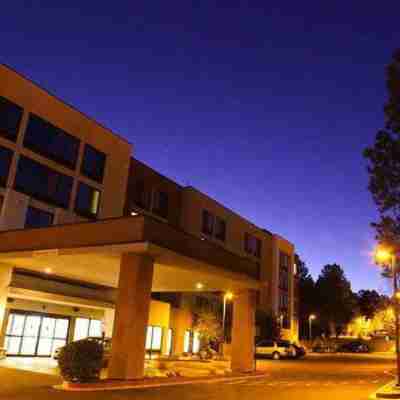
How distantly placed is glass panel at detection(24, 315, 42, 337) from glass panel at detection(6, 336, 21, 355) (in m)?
0.70

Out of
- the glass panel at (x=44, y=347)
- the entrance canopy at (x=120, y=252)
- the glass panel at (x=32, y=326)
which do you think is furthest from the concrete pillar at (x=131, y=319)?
the glass panel at (x=44, y=347)

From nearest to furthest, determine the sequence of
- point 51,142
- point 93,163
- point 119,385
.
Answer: point 119,385 < point 51,142 < point 93,163

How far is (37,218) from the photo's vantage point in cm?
3247

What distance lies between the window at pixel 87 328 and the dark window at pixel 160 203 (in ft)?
41.2

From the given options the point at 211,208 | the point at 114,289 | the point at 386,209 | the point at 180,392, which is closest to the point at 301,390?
the point at 180,392

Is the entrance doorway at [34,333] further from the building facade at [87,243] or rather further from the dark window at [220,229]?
the dark window at [220,229]

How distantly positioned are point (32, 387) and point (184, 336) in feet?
98.3

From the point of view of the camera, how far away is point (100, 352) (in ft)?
61.3

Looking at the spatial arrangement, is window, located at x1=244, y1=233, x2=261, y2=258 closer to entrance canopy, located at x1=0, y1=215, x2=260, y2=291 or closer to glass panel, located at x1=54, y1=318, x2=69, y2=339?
glass panel, located at x1=54, y1=318, x2=69, y2=339

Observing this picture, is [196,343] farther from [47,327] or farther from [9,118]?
[9,118]

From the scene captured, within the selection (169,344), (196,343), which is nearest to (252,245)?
(196,343)

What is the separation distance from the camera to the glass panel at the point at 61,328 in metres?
33.2

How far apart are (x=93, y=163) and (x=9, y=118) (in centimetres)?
765

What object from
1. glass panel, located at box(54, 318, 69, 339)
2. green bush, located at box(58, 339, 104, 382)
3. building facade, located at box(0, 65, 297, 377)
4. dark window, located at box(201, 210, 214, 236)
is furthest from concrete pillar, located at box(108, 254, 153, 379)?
dark window, located at box(201, 210, 214, 236)
